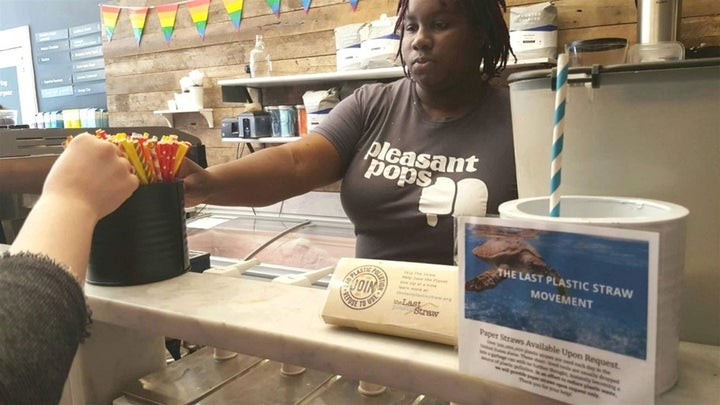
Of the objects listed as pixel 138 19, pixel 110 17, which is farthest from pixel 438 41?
pixel 110 17

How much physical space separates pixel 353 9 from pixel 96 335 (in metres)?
2.33

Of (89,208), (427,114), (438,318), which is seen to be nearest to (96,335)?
(89,208)

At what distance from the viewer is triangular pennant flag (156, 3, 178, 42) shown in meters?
3.42

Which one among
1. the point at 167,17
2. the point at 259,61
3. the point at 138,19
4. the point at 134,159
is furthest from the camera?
the point at 138,19

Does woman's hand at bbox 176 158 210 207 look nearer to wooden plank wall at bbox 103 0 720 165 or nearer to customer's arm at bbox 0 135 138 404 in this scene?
customer's arm at bbox 0 135 138 404

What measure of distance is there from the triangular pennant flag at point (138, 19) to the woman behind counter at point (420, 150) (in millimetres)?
2695

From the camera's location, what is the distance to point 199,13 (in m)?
3.31

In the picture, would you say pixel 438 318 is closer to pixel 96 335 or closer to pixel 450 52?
pixel 96 335

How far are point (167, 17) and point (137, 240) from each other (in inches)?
121

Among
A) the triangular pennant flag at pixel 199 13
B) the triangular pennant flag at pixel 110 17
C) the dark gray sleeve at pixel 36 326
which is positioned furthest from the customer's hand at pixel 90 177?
the triangular pennant flag at pixel 110 17

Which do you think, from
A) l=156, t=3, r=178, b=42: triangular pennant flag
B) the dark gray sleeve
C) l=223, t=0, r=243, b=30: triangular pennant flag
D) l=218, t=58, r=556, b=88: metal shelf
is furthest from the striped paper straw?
l=156, t=3, r=178, b=42: triangular pennant flag

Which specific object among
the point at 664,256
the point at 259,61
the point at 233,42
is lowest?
the point at 664,256

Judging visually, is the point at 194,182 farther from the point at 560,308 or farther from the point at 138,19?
the point at 138,19

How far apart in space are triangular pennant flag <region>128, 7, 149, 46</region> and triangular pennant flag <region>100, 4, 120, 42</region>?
0.51 ft
